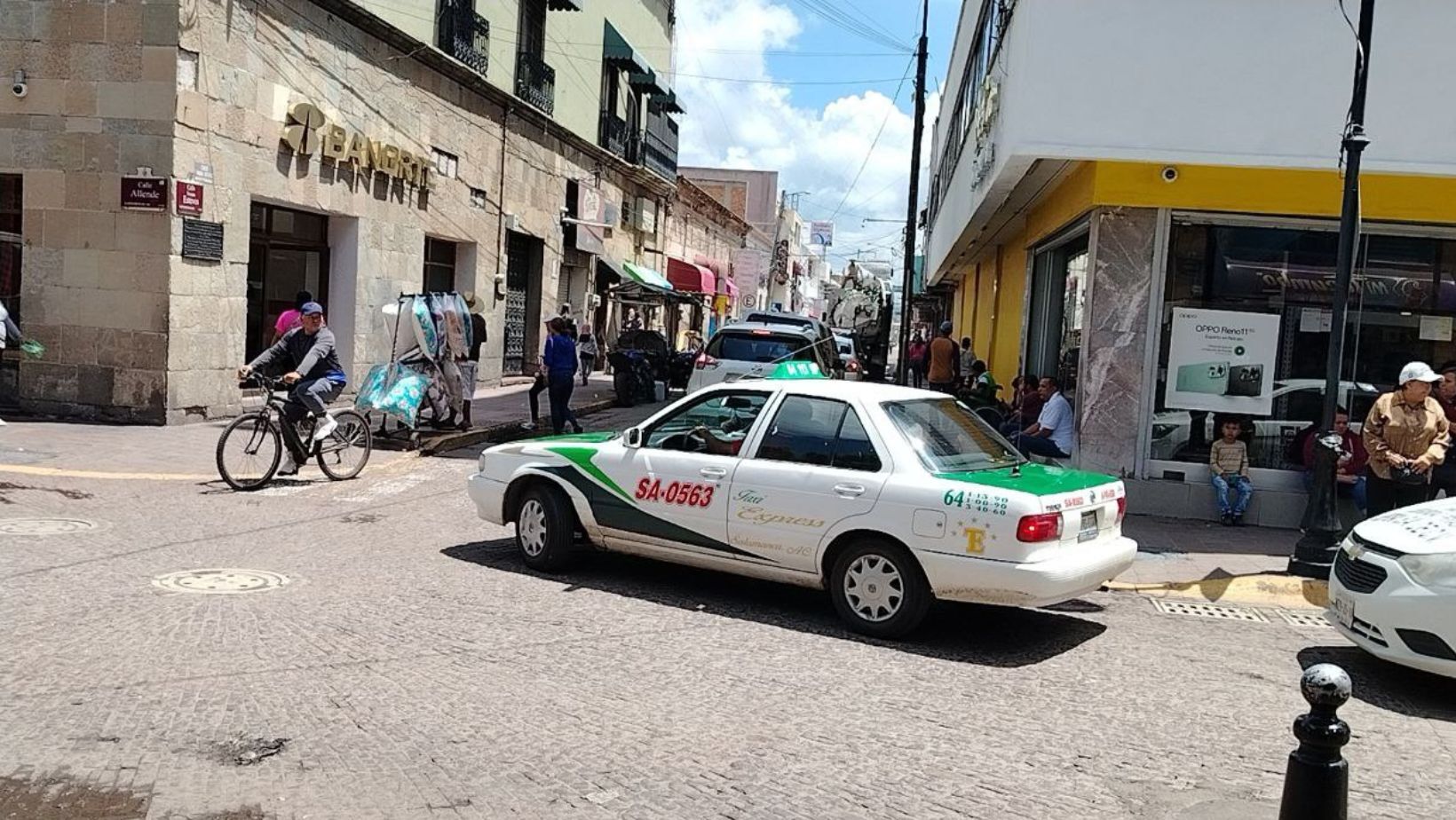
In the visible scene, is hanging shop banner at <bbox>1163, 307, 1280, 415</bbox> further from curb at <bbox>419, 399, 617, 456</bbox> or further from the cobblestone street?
curb at <bbox>419, 399, 617, 456</bbox>

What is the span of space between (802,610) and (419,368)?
7809mm

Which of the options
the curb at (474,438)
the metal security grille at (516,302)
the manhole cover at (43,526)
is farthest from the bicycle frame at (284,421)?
the metal security grille at (516,302)

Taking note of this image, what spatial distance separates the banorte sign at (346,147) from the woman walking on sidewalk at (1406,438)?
43.8 ft

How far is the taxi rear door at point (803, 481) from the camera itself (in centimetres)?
662

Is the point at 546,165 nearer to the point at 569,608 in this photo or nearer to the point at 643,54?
the point at 643,54

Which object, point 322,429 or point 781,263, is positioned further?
point 781,263

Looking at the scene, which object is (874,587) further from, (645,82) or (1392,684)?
(645,82)

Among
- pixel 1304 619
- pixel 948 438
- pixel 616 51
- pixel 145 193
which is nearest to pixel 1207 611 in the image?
pixel 1304 619

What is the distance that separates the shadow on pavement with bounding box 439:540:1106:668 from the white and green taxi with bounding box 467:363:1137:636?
0.69ft

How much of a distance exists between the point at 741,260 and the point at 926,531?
54024 mm

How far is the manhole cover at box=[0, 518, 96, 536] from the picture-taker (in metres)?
8.09

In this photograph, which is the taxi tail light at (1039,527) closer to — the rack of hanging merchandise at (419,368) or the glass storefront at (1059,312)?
the glass storefront at (1059,312)

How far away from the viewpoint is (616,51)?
95.7 feet

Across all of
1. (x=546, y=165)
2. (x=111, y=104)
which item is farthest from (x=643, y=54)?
(x=111, y=104)
